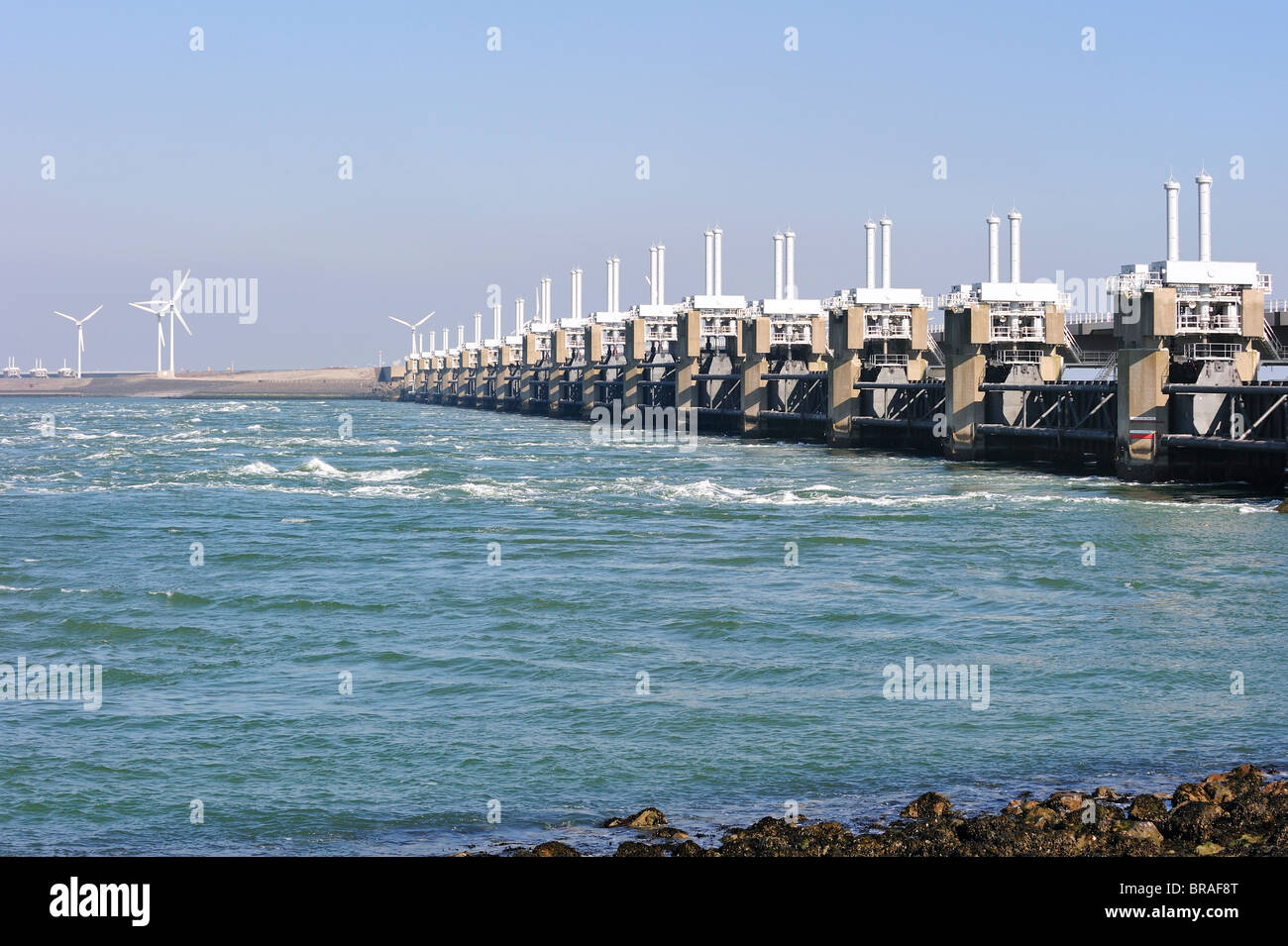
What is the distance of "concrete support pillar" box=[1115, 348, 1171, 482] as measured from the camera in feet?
197

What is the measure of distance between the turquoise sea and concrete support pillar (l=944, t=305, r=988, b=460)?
22.2m

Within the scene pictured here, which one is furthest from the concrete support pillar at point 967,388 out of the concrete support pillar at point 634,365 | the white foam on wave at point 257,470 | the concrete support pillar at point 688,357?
the concrete support pillar at point 634,365

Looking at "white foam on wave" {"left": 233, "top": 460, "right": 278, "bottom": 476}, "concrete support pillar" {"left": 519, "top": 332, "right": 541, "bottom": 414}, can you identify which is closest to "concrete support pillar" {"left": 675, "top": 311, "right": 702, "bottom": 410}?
"white foam on wave" {"left": 233, "top": 460, "right": 278, "bottom": 476}

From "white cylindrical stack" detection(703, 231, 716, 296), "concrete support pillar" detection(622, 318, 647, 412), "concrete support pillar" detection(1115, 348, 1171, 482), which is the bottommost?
"concrete support pillar" detection(1115, 348, 1171, 482)

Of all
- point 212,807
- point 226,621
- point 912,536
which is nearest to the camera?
point 212,807

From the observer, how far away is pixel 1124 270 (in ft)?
211

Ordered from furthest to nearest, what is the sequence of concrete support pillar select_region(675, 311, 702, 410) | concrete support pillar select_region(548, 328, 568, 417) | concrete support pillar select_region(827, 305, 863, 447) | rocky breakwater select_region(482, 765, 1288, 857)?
1. concrete support pillar select_region(548, 328, 568, 417)
2. concrete support pillar select_region(675, 311, 702, 410)
3. concrete support pillar select_region(827, 305, 863, 447)
4. rocky breakwater select_region(482, 765, 1288, 857)

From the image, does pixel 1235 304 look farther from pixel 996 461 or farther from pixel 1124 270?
pixel 996 461

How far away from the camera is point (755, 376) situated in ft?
369

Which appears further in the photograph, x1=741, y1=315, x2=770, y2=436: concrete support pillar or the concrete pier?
x1=741, y1=315, x2=770, y2=436: concrete support pillar

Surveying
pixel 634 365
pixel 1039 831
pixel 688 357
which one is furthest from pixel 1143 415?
pixel 634 365

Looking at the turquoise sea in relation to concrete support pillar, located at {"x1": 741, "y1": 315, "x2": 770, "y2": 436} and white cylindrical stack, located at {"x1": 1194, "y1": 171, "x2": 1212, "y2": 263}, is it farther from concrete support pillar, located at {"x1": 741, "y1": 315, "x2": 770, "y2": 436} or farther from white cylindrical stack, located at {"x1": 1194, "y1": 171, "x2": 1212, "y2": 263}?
concrete support pillar, located at {"x1": 741, "y1": 315, "x2": 770, "y2": 436}
